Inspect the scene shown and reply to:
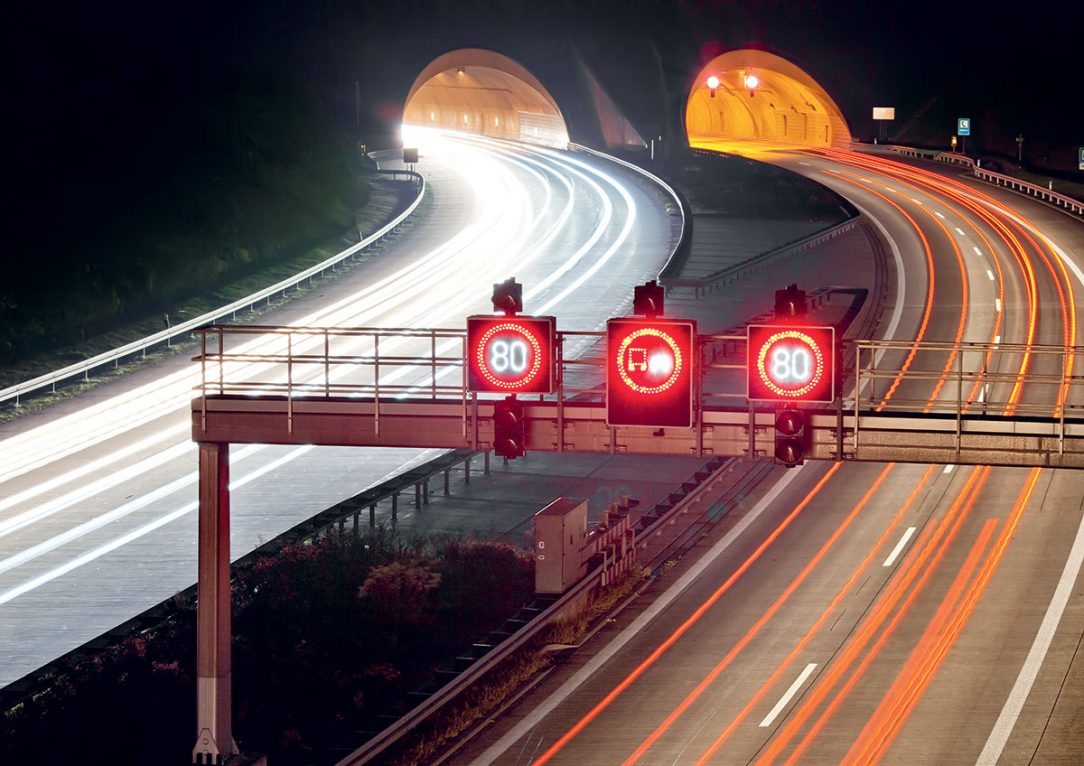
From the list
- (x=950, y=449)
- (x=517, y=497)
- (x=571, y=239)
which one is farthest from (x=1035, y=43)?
(x=950, y=449)

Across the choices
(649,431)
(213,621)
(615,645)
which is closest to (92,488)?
(615,645)

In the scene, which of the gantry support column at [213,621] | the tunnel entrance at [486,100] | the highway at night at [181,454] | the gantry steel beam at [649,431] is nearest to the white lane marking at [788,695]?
the gantry steel beam at [649,431]

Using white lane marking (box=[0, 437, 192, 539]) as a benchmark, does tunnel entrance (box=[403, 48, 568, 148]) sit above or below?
above

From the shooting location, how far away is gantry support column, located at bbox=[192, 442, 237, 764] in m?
21.6

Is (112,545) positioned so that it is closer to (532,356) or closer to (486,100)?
(532,356)

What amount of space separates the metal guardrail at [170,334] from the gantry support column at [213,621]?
558 inches

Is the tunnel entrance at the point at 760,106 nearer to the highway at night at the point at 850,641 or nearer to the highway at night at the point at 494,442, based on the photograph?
the highway at night at the point at 494,442

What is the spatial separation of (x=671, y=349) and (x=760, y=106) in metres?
104

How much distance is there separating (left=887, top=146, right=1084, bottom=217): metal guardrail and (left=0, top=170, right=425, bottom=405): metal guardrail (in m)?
31.8

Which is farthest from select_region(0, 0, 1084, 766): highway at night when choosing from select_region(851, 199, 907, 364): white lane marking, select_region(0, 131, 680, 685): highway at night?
select_region(851, 199, 907, 364): white lane marking

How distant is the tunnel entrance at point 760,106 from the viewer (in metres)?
105

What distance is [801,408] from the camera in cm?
1975

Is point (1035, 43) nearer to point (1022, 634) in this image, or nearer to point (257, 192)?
point (257, 192)

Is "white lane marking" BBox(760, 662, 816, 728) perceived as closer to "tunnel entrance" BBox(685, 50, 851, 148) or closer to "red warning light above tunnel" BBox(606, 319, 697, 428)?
"red warning light above tunnel" BBox(606, 319, 697, 428)
